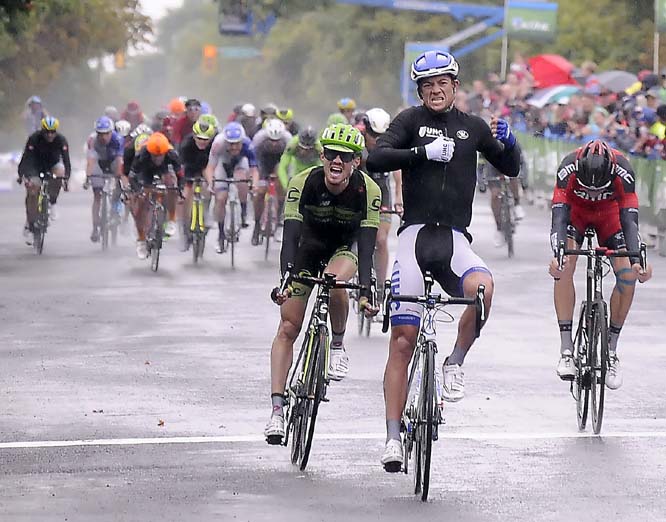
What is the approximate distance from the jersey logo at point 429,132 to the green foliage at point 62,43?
1736 inches

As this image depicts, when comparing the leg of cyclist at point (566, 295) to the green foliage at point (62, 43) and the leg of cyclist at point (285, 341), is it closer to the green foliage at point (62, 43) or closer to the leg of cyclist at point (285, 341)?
the leg of cyclist at point (285, 341)

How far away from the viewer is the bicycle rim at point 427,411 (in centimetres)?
904

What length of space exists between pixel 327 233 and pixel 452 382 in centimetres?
122

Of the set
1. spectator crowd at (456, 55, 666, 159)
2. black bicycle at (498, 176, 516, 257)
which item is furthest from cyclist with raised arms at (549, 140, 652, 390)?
black bicycle at (498, 176, 516, 257)

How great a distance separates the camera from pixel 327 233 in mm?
10672

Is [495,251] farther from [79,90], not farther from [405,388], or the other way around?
[79,90]

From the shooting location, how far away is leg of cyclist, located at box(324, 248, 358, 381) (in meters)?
10.5

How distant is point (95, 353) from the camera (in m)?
15.1

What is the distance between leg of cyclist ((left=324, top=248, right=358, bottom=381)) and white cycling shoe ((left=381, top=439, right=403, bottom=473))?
945mm

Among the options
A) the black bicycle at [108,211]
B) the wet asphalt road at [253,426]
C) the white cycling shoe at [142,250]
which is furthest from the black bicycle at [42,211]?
the wet asphalt road at [253,426]

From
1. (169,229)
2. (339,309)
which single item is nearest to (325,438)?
(339,309)

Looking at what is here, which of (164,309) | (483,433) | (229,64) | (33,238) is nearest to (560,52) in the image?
(33,238)

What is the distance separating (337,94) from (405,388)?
306 feet

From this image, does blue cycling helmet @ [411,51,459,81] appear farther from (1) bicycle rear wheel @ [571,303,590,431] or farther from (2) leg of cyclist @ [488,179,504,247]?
(2) leg of cyclist @ [488,179,504,247]
